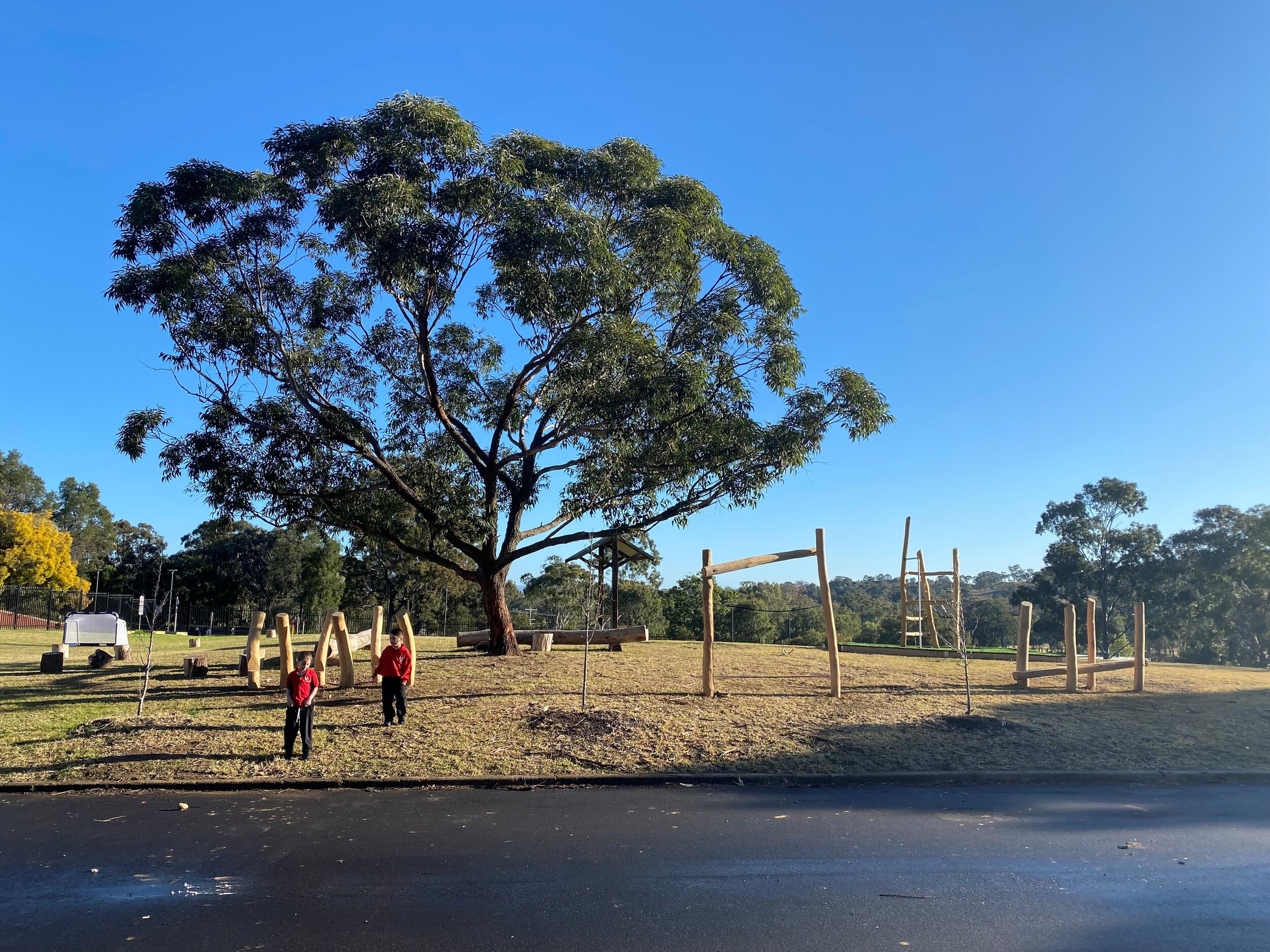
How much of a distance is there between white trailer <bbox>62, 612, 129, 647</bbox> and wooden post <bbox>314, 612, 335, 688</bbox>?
17.8 m

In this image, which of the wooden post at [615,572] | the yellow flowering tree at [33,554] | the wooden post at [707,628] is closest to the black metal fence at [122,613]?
the yellow flowering tree at [33,554]

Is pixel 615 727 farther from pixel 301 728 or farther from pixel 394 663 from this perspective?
pixel 301 728

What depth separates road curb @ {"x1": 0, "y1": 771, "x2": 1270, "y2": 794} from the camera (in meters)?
9.29

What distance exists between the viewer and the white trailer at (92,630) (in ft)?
91.2

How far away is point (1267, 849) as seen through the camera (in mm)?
6922

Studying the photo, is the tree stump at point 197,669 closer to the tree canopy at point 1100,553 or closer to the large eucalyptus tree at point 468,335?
the large eucalyptus tree at point 468,335

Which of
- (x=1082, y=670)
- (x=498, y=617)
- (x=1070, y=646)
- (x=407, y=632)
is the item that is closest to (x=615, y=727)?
(x=407, y=632)

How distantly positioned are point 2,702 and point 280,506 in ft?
17.8

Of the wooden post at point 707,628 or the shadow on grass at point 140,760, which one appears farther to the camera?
the wooden post at point 707,628

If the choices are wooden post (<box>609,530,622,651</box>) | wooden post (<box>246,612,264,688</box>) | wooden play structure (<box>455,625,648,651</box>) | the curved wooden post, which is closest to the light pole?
wooden post (<box>246,612,264,688</box>)

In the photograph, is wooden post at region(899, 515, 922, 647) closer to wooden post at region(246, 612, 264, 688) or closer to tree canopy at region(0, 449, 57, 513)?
wooden post at region(246, 612, 264, 688)

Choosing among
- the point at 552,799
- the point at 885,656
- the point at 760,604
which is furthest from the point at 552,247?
the point at 760,604

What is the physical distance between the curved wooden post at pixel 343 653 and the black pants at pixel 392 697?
241 cm

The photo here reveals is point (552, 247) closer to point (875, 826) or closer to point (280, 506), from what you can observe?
point (280, 506)
